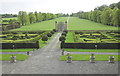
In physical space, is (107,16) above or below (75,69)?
above

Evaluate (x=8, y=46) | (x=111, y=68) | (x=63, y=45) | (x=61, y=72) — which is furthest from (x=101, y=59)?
Answer: (x=8, y=46)

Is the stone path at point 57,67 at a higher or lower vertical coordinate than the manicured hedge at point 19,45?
lower

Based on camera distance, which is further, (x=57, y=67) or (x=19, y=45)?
(x=19, y=45)

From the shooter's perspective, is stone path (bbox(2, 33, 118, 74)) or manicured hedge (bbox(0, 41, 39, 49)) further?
manicured hedge (bbox(0, 41, 39, 49))

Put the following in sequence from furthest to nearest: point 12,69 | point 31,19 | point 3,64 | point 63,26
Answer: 1. point 31,19
2. point 63,26
3. point 3,64
4. point 12,69

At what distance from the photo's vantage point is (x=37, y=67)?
16.1 m

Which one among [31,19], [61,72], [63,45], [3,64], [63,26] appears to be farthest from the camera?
[31,19]

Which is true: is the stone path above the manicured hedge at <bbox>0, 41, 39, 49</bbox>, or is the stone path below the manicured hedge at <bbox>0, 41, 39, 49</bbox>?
below

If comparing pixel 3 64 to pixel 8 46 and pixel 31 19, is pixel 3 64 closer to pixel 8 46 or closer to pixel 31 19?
pixel 8 46

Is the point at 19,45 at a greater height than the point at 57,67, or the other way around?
the point at 19,45

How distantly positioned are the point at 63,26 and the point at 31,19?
123 feet

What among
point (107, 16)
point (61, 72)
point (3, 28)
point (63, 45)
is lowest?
point (61, 72)

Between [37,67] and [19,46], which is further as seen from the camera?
[19,46]

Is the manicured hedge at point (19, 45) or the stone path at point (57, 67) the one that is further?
the manicured hedge at point (19, 45)
